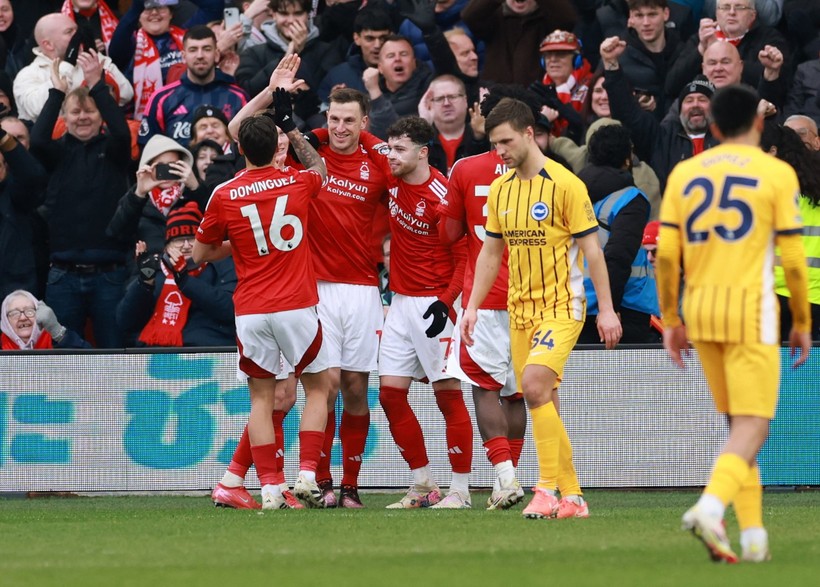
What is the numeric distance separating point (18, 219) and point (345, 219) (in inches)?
196

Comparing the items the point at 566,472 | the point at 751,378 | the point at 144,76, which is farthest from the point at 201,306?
the point at 751,378

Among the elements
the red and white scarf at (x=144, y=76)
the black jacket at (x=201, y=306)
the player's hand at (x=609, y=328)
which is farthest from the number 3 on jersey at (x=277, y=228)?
the red and white scarf at (x=144, y=76)

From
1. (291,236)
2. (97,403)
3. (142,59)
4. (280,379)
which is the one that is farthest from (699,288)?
(142,59)

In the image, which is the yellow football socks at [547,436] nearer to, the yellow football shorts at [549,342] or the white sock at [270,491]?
the yellow football shorts at [549,342]

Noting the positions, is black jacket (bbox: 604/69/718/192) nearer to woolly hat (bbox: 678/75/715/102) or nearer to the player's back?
woolly hat (bbox: 678/75/715/102)

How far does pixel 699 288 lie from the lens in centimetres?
748

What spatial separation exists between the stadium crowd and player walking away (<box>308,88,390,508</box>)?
0.02 metres

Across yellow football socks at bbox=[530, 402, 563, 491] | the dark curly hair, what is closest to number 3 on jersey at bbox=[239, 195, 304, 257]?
yellow football socks at bbox=[530, 402, 563, 491]

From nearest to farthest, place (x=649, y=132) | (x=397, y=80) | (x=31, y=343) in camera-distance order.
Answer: (x=31, y=343)
(x=649, y=132)
(x=397, y=80)

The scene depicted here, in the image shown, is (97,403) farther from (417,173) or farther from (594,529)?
(594,529)

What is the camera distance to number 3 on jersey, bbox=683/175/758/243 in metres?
7.34

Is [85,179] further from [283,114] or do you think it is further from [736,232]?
[736,232]

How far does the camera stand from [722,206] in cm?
738

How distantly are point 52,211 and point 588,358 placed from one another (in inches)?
226
